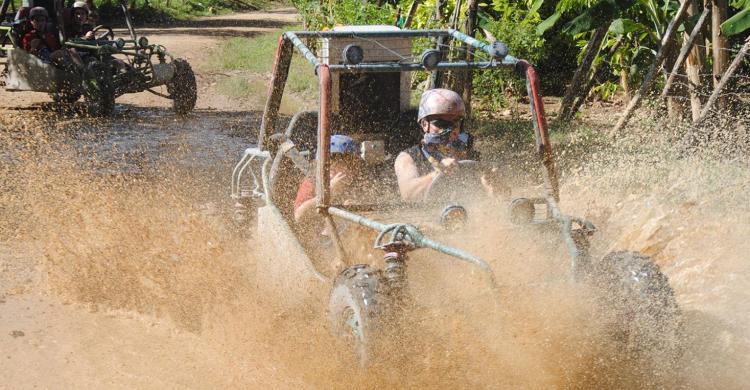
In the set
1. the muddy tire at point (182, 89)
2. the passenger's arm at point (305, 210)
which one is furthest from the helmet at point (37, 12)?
the passenger's arm at point (305, 210)

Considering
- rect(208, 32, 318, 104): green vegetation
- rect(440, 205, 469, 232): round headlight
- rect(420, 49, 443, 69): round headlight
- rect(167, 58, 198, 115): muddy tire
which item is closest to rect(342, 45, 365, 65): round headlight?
rect(420, 49, 443, 69): round headlight

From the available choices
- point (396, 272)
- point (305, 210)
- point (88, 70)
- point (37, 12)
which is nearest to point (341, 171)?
point (305, 210)

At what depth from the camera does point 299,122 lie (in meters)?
5.64

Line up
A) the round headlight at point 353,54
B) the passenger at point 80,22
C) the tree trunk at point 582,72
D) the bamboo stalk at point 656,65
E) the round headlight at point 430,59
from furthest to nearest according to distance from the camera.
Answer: the passenger at point 80,22 < the tree trunk at point 582,72 < the bamboo stalk at point 656,65 < the round headlight at point 430,59 < the round headlight at point 353,54

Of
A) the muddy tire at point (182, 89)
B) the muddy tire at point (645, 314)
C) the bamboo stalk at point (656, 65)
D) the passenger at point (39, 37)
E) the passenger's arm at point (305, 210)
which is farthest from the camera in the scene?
the muddy tire at point (182, 89)

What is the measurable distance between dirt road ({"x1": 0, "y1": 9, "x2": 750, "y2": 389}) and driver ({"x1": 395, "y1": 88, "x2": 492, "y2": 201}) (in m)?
0.61

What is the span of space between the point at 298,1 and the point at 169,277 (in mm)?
17396

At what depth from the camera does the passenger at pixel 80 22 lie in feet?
45.8

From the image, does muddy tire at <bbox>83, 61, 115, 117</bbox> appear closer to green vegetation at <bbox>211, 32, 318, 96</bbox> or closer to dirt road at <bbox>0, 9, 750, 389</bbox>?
green vegetation at <bbox>211, 32, 318, 96</bbox>

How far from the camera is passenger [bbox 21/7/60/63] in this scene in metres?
13.3

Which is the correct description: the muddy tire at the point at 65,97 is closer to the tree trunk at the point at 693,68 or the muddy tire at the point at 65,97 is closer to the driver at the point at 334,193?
the tree trunk at the point at 693,68

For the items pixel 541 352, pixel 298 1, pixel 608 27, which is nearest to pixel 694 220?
pixel 541 352

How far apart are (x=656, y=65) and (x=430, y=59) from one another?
17.5ft

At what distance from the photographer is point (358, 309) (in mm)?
3889
